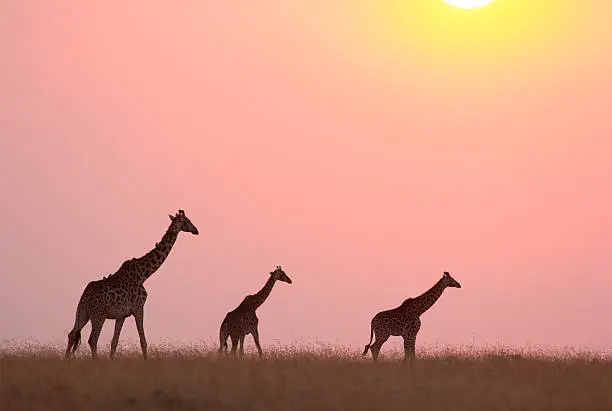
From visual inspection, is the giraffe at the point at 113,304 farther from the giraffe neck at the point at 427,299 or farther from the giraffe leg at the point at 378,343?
the giraffe neck at the point at 427,299

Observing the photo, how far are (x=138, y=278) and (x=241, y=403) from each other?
285 inches

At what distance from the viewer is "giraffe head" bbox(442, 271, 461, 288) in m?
31.0

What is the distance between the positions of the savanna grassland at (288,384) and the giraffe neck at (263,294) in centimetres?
628

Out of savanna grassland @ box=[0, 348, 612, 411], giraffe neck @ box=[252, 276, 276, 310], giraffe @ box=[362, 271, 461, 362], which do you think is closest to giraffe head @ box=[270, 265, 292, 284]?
giraffe neck @ box=[252, 276, 276, 310]

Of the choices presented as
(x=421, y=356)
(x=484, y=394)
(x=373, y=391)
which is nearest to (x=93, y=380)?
(x=373, y=391)

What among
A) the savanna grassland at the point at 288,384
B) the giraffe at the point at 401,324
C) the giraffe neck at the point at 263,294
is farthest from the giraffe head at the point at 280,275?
the savanna grassland at the point at 288,384

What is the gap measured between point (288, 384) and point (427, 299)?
10546 millimetres

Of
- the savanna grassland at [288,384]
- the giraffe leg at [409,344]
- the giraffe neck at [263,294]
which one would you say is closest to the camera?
the savanna grassland at [288,384]

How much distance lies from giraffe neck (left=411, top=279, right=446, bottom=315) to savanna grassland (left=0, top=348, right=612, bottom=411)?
4706 mm

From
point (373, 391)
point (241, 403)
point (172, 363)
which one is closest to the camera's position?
point (241, 403)

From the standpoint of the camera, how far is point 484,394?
1986 centimetres

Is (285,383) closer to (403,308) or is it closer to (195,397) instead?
(195,397)

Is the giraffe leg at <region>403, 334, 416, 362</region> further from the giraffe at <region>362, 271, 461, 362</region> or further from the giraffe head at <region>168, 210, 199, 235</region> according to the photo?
the giraffe head at <region>168, 210, 199, 235</region>

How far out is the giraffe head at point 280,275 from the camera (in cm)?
3266
